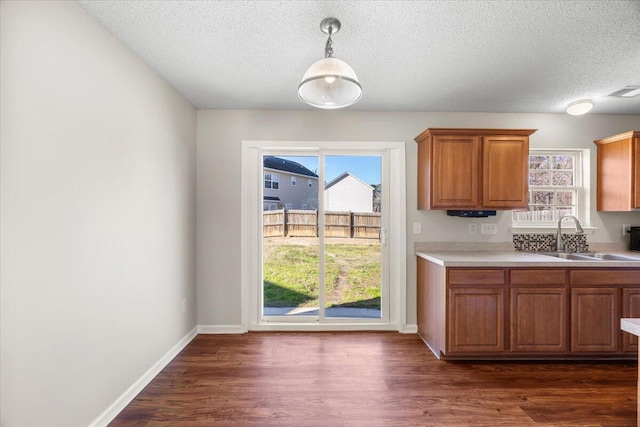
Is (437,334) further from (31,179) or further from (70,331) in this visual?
(31,179)

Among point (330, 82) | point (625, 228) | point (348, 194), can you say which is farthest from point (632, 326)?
point (625, 228)

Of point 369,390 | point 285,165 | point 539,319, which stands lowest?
point 369,390

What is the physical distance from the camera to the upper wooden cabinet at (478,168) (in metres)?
2.92

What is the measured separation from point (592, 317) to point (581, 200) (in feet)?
4.66

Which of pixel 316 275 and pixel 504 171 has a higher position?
pixel 504 171

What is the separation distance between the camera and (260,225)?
3.42 metres

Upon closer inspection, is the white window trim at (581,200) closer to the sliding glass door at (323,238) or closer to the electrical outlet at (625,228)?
the electrical outlet at (625,228)

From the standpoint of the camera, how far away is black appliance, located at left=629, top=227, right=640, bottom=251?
127 inches

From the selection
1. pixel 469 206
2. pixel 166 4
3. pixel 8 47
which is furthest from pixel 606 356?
pixel 8 47

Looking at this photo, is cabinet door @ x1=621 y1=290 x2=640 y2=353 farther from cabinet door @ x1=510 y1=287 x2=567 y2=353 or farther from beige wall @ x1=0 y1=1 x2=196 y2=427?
beige wall @ x1=0 y1=1 x2=196 y2=427

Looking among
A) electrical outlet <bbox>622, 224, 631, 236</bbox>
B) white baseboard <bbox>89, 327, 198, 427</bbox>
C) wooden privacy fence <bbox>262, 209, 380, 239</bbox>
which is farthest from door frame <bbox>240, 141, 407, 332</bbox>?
electrical outlet <bbox>622, 224, 631, 236</bbox>

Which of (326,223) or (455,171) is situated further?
(326,223)

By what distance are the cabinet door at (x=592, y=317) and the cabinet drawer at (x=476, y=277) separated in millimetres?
651

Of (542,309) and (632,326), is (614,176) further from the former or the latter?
(632,326)
